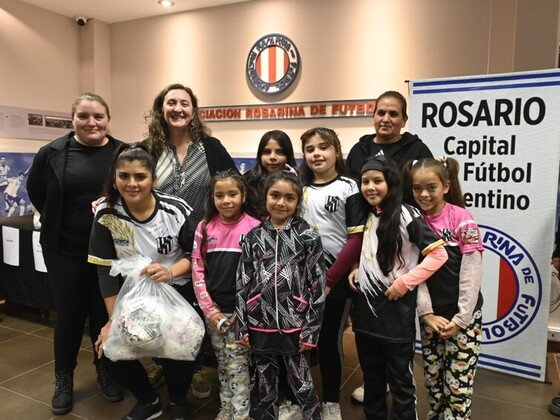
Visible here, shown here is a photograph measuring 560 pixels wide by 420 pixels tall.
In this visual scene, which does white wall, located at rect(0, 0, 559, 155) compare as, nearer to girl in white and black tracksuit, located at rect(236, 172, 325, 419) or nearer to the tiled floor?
the tiled floor

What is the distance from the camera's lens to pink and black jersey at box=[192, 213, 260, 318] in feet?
6.23

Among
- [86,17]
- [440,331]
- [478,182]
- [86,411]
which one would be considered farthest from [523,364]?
[86,17]

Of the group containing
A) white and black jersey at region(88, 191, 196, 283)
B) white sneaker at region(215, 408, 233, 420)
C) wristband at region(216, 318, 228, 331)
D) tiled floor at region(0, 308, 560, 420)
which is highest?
white and black jersey at region(88, 191, 196, 283)

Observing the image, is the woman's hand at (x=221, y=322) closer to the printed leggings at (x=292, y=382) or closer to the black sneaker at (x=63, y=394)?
the printed leggings at (x=292, y=382)

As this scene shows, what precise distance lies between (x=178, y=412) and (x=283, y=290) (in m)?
0.86

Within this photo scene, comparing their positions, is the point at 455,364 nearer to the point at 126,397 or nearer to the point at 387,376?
the point at 387,376

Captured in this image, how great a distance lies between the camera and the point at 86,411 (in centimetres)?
227

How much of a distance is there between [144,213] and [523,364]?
231 cm

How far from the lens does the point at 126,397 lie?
94.8 inches

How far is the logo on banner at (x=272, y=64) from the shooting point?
165 inches

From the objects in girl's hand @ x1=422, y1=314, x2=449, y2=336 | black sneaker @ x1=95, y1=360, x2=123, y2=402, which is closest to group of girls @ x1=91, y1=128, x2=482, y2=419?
girl's hand @ x1=422, y1=314, x2=449, y2=336

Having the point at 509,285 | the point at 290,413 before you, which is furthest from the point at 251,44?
the point at 290,413

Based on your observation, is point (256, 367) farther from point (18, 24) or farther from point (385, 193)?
point (18, 24)

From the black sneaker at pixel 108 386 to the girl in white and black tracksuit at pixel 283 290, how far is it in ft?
3.18
